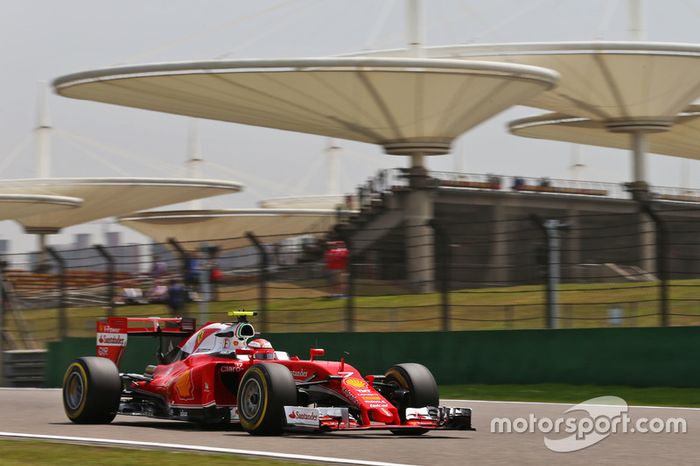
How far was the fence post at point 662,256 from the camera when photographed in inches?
691

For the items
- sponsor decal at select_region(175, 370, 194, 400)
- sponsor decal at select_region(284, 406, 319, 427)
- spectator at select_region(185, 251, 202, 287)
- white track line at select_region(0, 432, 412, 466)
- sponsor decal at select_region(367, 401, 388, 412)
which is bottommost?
white track line at select_region(0, 432, 412, 466)

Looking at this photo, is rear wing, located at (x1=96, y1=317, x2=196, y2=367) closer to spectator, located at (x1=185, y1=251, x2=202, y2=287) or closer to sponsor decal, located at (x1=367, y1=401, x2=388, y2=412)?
sponsor decal, located at (x1=367, y1=401, x2=388, y2=412)

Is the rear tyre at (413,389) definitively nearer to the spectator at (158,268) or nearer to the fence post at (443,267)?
the fence post at (443,267)

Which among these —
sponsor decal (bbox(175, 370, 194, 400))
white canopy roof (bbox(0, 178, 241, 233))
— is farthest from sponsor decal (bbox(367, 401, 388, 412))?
white canopy roof (bbox(0, 178, 241, 233))

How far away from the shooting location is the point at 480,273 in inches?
1516

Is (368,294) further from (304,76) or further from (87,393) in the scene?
(304,76)

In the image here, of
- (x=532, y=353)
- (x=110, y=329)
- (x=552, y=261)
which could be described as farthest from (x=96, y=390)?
(x=552, y=261)

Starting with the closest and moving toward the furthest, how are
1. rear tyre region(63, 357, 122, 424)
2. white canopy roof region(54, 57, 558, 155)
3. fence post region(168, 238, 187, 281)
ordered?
rear tyre region(63, 357, 122, 424) → fence post region(168, 238, 187, 281) → white canopy roof region(54, 57, 558, 155)

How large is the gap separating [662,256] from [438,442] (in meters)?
7.32

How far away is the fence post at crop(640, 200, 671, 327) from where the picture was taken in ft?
57.6

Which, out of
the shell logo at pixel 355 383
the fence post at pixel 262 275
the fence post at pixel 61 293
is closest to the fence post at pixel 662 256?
the fence post at pixel 262 275

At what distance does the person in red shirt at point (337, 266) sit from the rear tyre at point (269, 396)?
877 centimetres

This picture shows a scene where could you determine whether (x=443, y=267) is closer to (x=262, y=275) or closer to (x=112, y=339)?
(x=262, y=275)
